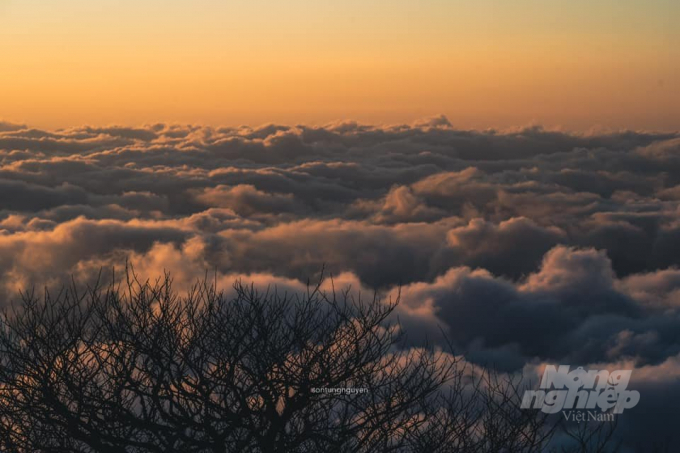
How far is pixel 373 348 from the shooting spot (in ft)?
58.6

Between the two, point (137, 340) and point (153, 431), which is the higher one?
point (137, 340)

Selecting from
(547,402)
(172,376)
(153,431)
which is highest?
(547,402)

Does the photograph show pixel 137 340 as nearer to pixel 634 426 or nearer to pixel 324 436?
pixel 324 436

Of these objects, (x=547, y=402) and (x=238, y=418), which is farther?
(x=547, y=402)

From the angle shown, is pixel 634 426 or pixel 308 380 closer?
pixel 308 380

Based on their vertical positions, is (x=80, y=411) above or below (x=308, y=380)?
below

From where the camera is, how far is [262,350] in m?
15.9

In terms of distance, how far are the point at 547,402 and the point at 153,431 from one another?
517 inches

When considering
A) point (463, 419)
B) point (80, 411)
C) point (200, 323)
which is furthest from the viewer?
point (463, 419)

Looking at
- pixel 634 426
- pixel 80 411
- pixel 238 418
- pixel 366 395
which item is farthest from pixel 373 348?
pixel 634 426

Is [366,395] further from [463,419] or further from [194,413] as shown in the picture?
[194,413]

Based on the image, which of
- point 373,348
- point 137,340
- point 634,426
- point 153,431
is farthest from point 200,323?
point 634,426

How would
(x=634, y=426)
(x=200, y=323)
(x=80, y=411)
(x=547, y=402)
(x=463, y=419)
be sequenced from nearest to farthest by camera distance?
1. (x=80, y=411)
2. (x=200, y=323)
3. (x=463, y=419)
4. (x=547, y=402)
5. (x=634, y=426)

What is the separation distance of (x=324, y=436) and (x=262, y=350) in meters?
2.13
